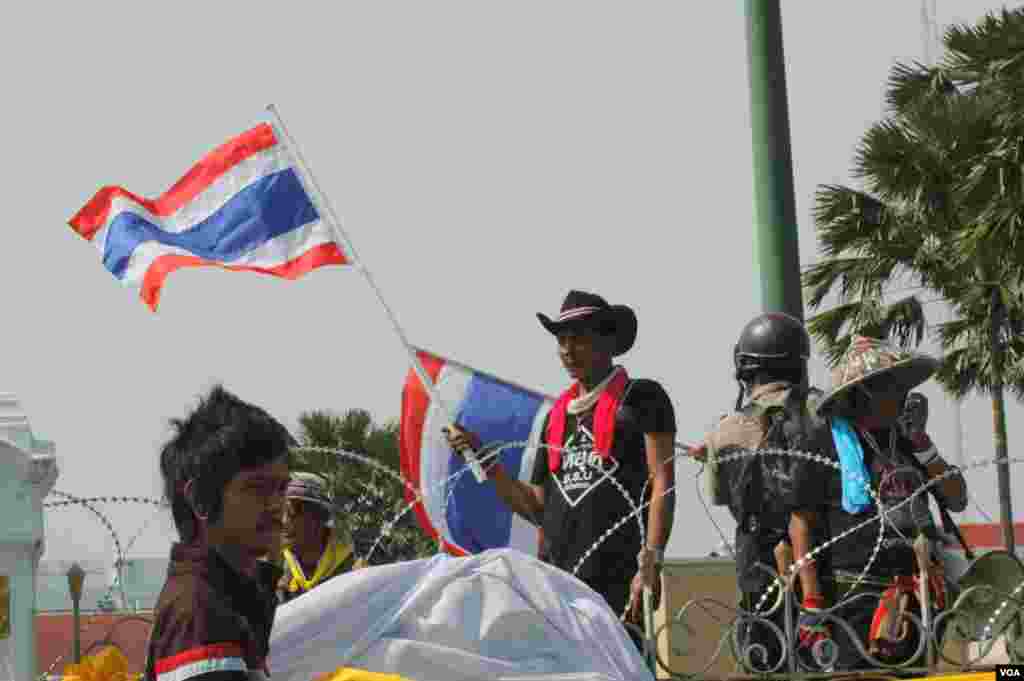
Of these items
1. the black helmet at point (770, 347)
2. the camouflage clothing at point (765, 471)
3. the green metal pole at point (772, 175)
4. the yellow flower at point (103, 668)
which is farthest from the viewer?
the green metal pole at point (772, 175)

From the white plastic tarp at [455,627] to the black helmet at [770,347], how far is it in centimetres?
268

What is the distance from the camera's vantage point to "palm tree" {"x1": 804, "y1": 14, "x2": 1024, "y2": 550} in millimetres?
18875

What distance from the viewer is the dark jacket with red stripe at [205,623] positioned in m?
3.30

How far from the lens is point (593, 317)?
6.66m

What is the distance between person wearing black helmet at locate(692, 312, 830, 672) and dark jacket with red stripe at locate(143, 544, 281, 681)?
2491 mm

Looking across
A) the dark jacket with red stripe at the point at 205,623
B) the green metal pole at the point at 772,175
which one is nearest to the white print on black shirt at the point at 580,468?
the green metal pole at the point at 772,175

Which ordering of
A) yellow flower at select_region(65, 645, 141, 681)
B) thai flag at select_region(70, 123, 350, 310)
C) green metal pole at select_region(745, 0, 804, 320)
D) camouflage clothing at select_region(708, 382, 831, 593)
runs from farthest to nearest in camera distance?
green metal pole at select_region(745, 0, 804, 320), thai flag at select_region(70, 123, 350, 310), camouflage clothing at select_region(708, 382, 831, 593), yellow flower at select_region(65, 645, 141, 681)

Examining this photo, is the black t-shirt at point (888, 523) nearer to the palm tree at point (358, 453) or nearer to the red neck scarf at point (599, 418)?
the red neck scarf at point (599, 418)

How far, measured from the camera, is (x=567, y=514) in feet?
21.2

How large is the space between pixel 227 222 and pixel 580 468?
5.94 ft

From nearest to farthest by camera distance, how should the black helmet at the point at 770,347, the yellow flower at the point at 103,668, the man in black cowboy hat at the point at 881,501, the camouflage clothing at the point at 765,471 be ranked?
the yellow flower at the point at 103,668
the man in black cowboy hat at the point at 881,501
the camouflage clothing at the point at 765,471
the black helmet at the point at 770,347

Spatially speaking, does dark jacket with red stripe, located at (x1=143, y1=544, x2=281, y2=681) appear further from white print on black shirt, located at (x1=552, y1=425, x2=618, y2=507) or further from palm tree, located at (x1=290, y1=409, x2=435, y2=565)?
palm tree, located at (x1=290, y1=409, x2=435, y2=565)

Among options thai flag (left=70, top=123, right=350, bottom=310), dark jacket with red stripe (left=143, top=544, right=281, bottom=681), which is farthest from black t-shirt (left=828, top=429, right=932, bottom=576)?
dark jacket with red stripe (left=143, top=544, right=281, bottom=681)

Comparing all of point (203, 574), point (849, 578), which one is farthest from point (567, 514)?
point (203, 574)
